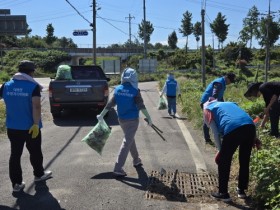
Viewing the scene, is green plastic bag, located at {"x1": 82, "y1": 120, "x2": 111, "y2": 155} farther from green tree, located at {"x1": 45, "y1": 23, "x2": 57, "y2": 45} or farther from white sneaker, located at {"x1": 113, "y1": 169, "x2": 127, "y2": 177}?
green tree, located at {"x1": 45, "y1": 23, "x2": 57, "y2": 45}

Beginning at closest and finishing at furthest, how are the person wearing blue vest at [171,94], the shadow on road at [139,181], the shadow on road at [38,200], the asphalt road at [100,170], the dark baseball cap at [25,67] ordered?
the shadow on road at [38,200]
the asphalt road at [100,170]
the dark baseball cap at [25,67]
the shadow on road at [139,181]
the person wearing blue vest at [171,94]

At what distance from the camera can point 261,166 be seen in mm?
5684

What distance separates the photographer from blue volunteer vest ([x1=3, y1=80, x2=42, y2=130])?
578 centimetres

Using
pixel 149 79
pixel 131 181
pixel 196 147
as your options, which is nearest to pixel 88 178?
pixel 131 181

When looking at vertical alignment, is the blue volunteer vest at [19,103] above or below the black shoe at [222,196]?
above

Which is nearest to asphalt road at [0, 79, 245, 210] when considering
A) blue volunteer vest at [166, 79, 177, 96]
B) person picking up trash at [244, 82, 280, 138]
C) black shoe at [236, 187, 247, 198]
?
black shoe at [236, 187, 247, 198]

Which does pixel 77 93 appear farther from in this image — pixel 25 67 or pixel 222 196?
pixel 222 196

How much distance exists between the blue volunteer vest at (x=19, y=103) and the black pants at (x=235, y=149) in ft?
9.05

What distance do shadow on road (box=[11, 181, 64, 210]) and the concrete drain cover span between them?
1276mm

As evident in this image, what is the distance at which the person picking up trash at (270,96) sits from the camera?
7.36 m

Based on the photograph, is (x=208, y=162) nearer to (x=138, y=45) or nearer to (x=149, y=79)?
(x=149, y=79)

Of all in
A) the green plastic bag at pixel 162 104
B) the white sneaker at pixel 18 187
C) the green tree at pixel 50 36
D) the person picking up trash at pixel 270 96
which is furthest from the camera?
the green tree at pixel 50 36

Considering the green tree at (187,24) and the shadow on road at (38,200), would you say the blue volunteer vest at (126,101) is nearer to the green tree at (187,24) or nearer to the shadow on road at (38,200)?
the shadow on road at (38,200)

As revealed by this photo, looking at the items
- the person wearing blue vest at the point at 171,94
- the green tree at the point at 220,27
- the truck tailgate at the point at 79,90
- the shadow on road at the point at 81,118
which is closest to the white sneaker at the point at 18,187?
the shadow on road at the point at 81,118
